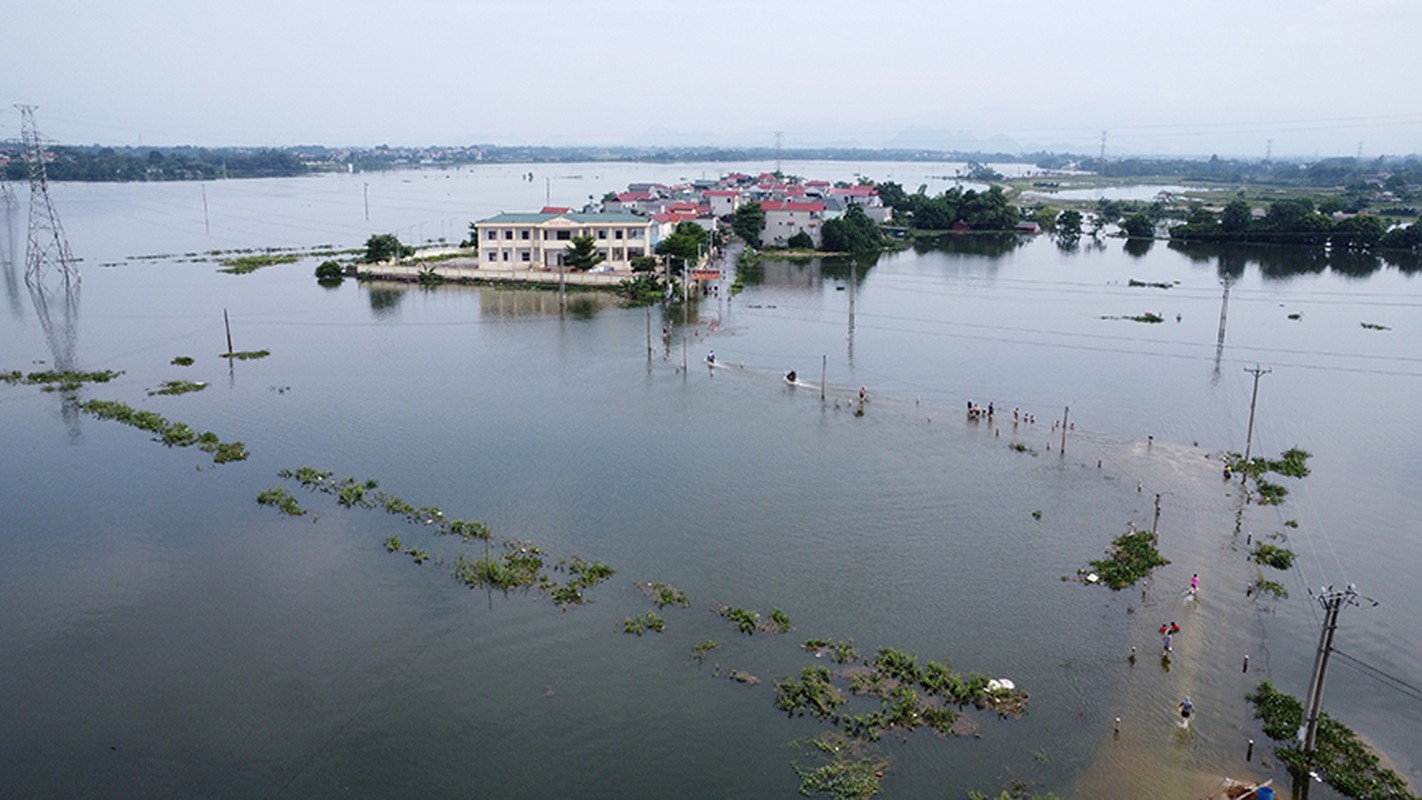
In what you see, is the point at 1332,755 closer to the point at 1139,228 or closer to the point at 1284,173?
the point at 1139,228

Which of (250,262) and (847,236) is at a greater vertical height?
(847,236)

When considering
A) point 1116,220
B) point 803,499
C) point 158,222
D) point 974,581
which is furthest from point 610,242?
point 1116,220

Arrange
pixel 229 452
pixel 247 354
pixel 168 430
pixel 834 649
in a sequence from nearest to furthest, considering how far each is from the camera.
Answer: pixel 834 649, pixel 229 452, pixel 168 430, pixel 247 354

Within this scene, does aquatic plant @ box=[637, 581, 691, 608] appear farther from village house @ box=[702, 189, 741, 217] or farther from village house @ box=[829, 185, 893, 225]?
village house @ box=[702, 189, 741, 217]

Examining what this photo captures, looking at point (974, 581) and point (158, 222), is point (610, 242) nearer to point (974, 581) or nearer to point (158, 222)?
point (974, 581)

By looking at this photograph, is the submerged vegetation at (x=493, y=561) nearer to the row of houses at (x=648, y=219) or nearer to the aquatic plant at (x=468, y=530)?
the aquatic plant at (x=468, y=530)

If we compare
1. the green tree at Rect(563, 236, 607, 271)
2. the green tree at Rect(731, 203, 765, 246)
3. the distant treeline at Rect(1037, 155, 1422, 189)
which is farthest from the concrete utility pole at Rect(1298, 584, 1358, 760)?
the distant treeline at Rect(1037, 155, 1422, 189)

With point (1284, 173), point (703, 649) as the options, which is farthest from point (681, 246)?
point (1284, 173)
